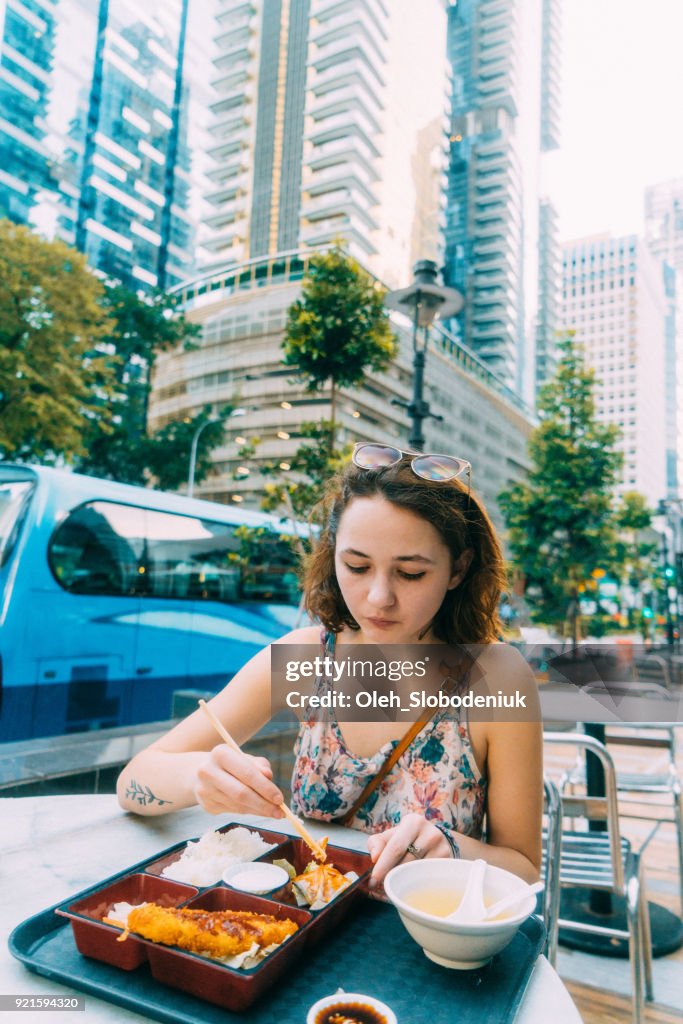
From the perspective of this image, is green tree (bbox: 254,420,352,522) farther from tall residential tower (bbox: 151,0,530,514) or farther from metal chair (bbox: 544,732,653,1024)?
metal chair (bbox: 544,732,653,1024)

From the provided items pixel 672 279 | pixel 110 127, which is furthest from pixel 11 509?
pixel 672 279

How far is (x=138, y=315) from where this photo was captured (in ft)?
30.3

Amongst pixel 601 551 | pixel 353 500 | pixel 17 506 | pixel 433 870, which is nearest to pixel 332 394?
pixel 17 506

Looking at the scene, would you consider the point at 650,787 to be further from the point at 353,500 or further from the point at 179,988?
the point at 179,988

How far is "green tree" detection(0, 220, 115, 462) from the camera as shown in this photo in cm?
715

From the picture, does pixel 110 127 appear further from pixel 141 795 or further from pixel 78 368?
pixel 141 795

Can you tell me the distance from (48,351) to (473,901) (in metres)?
8.13

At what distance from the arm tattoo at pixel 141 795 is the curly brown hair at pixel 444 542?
1.54 feet

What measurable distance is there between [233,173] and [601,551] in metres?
8.62

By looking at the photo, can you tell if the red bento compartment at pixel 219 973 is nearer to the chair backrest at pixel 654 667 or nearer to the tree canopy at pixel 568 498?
the chair backrest at pixel 654 667

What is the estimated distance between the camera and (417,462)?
3.88ft

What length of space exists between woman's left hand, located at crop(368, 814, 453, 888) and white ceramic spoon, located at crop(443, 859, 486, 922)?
10 cm

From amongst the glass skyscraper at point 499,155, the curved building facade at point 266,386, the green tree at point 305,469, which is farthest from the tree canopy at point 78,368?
the glass skyscraper at point 499,155

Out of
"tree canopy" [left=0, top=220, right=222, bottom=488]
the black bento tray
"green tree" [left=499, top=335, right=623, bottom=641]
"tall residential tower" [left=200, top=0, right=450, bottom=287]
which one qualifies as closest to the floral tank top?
the black bento tray
